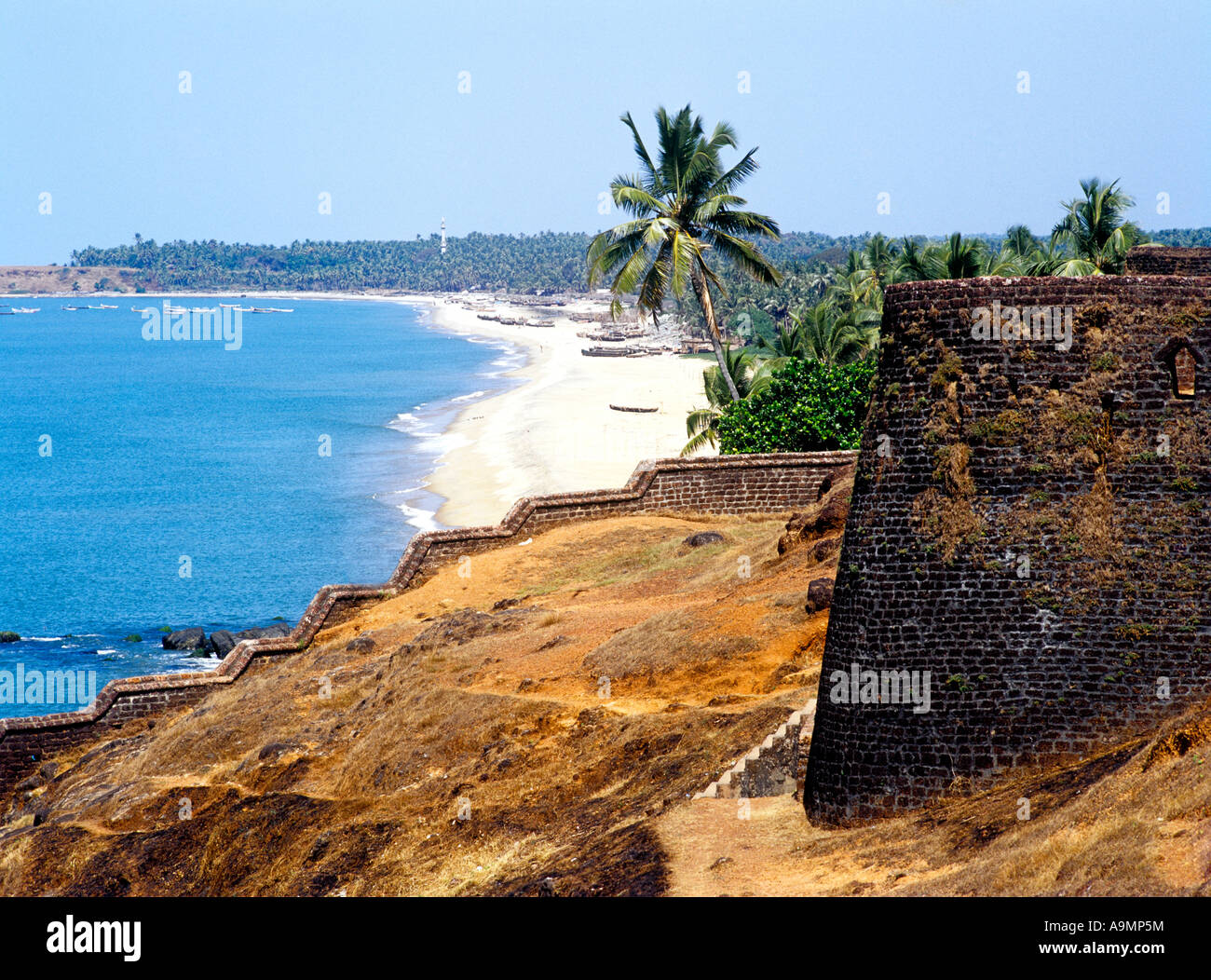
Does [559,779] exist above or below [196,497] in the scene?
above

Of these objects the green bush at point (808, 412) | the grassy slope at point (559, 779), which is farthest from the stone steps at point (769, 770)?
the green bush at point (808, 412)

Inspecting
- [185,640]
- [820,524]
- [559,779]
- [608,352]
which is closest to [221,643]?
[185,640]

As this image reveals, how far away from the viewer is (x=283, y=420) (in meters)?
115

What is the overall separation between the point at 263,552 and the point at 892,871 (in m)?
56.0

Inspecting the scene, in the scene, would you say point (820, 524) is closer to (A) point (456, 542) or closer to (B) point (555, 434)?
(A) point (456, 542)

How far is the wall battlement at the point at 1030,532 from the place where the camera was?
575 inches

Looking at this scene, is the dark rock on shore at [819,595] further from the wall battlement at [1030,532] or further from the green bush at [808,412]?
the green bush at [808,412]

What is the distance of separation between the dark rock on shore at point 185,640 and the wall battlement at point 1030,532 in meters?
36.9

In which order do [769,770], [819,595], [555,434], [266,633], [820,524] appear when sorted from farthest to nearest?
[555,434], [266,633], [820,524], [819,595], [769,770]

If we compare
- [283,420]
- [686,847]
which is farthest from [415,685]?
[283,420]

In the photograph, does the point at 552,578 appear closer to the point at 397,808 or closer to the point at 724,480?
the point at 724,480

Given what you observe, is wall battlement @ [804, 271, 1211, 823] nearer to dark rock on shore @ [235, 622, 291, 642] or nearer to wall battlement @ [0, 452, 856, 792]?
wall battlement @ [0, 452, 856, 792]

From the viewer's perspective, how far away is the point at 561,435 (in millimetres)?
84875

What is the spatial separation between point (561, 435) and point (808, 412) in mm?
46451
